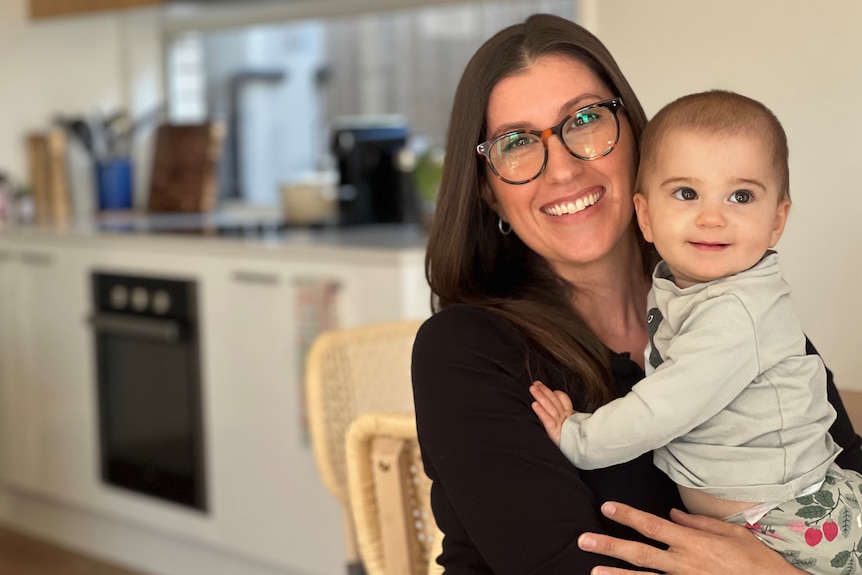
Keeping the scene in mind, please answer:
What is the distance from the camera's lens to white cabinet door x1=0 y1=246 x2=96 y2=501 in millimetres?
3730

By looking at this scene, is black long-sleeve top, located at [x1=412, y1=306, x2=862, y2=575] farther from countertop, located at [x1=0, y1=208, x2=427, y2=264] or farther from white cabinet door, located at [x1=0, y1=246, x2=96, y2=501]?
white cabinet door, located at [x1=0, y1=246, x2=96, y2=501]


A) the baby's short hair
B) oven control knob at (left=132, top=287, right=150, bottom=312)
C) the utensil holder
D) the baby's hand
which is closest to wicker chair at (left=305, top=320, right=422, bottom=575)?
the baby's hand

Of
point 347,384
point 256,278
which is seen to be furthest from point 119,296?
point 347,384

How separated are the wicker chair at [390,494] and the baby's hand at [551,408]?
31 centimetres

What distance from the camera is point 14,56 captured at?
425cm

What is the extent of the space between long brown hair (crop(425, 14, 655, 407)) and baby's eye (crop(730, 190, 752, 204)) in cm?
26

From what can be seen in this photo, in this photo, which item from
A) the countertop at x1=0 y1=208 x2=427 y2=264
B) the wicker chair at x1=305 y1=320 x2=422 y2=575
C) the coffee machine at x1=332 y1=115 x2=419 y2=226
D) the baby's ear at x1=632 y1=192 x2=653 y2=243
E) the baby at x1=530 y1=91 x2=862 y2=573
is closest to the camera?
the baby at x1=530 y1=91 x2=862 y2=573

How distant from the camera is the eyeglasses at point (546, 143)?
1.46 m

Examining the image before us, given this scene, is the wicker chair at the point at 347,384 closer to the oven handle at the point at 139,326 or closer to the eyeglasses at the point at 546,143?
the eyeglasses at the point at 546,143

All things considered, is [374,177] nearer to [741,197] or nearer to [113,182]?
[113,182]

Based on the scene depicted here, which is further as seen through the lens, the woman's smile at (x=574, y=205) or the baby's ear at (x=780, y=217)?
the woman's smile at (x=574, y=205)

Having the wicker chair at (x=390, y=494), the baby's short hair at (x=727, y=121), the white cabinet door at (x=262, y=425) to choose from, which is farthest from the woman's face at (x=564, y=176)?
the white cabinet door at (x=262, y=425)

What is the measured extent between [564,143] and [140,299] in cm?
227

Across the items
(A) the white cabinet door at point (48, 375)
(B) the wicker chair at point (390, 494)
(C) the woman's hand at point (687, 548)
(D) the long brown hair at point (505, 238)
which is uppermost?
(D) the long brown hair at point (505, 238)
